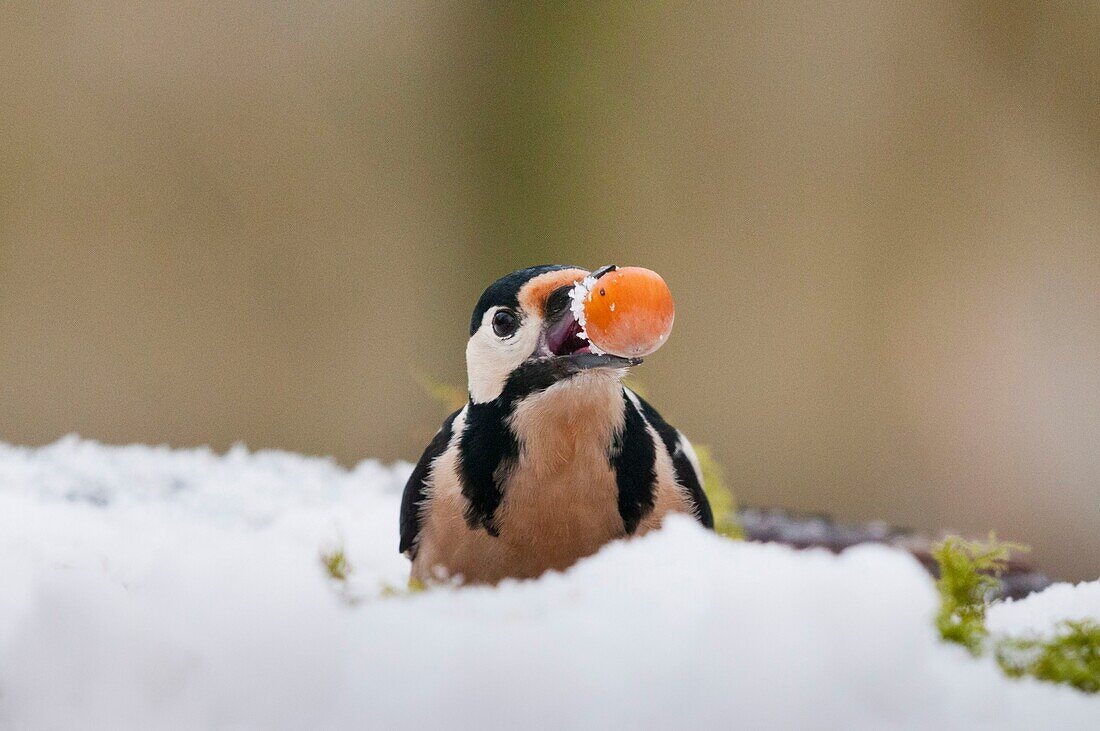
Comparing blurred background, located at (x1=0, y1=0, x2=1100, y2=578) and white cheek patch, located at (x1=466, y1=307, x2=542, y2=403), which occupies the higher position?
blurred background, located at (x1=0, y1=0, x2=1100, y2=578)

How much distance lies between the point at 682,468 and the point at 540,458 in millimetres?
188

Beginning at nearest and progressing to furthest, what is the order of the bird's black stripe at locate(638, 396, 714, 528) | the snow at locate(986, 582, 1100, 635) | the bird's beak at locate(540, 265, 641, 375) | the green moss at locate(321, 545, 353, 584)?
the snow at locate(986, 582, 1100, 635) → the green moss at locate(321, 545, 353, 584) → the bird's beak at locate(540, 265, 641, 375) → the bird's black stripe at locate(638, 396, 714, 528)

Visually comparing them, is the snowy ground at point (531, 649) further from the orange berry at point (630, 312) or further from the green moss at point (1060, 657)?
the orange berry at point (630, 312)

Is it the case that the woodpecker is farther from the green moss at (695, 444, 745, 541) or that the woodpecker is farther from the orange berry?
the green moss at (695, 444, 745, 541)

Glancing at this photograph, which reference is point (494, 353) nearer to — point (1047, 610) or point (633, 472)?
point (633, 472)

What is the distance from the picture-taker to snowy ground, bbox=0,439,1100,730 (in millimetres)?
379

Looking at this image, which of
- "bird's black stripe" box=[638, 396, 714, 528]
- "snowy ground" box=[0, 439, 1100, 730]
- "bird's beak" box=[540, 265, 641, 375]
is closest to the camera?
"snowy ground" box=[0, 439, 1100, 730]

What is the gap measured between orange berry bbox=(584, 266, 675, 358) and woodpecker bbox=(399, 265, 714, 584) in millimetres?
103

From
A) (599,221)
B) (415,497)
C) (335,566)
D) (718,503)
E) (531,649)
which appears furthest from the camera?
(599,221)

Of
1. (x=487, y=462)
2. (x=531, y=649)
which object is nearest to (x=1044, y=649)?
(x=531, y=649)

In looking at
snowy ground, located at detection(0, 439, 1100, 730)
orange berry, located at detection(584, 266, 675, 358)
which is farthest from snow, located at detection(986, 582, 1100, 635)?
orange berry, located at detection(584, 266, 675, 358)

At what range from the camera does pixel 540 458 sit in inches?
31.2

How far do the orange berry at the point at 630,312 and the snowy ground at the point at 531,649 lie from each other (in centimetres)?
15

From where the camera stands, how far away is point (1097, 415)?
195 centimetres
